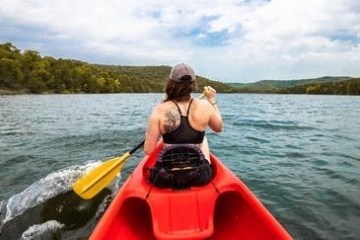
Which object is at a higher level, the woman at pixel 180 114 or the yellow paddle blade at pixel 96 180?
the woman at pixel 180 114

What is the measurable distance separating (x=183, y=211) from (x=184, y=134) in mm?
950

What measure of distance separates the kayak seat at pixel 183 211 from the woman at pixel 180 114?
0.60 meters

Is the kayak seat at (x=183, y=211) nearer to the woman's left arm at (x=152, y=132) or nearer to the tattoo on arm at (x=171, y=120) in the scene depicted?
the woman's left arm at (x=152, y=132)

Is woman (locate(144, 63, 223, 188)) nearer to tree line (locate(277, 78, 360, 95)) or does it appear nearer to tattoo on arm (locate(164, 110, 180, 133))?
tattoo on arm (locate(164, 110, 180, 133))

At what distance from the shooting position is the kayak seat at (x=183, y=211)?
4938 mm

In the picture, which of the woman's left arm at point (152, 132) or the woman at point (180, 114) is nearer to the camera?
the woman at point (180, 114)

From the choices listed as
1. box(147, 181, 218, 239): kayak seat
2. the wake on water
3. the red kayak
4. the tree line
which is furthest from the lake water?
the tree line

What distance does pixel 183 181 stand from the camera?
5.36 meters

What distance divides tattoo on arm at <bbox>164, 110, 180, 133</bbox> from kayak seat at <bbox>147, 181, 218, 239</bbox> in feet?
2.60

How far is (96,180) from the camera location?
22.7ft

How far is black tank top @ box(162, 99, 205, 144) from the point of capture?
5.31 metres

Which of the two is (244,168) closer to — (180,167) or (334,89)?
(180,167)

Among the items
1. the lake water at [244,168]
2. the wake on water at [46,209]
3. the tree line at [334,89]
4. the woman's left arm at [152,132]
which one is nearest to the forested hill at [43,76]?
the tree line at [334,89]

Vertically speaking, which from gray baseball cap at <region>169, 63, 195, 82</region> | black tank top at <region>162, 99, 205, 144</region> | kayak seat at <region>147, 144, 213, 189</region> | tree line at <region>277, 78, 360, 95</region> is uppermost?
gray baseball cap at <region>169, 63, 195, 82</region>
